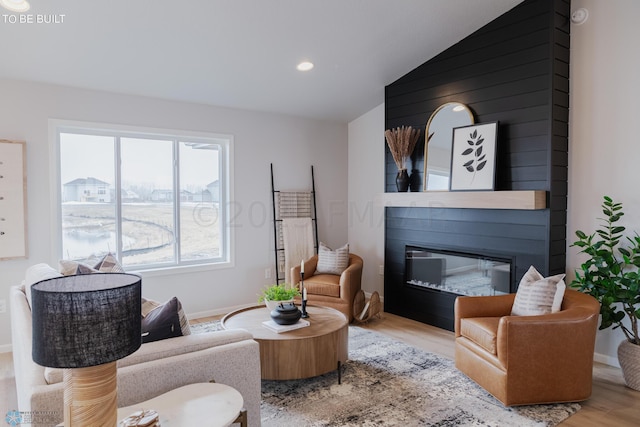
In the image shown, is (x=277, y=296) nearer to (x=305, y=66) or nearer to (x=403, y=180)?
(x=403, y=180)

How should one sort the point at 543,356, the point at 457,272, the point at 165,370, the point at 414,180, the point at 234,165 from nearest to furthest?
the point at 165,370, the point at 543,356, the point at 457,272, the point at 414,180, the point at 234,165

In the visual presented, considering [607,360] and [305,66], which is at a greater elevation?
[305,66]

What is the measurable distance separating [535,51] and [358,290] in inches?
115

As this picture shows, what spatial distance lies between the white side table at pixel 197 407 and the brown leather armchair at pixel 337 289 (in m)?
2.74

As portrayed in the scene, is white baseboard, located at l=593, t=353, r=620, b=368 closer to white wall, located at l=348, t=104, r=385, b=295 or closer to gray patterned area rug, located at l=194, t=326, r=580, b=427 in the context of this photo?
gray patterned area rug, located at l=194, t=326, r=580, b=427

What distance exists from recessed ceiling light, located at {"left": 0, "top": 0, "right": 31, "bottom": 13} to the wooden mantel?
11.8ft

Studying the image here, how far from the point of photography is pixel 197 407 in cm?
157

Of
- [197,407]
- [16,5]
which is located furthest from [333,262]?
[16,5]

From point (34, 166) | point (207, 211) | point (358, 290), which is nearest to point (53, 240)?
point (34, 166)

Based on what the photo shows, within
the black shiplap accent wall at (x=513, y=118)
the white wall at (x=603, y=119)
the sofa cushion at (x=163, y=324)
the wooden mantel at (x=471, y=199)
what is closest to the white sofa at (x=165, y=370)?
the sofa cushion at (x=163, y=324)

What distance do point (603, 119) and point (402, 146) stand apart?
1820mm

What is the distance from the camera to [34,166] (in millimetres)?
3785

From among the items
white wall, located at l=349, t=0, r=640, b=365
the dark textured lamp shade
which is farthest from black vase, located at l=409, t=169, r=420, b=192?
the dark textured lamp shade

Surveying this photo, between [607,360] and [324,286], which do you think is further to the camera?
[324,286]
